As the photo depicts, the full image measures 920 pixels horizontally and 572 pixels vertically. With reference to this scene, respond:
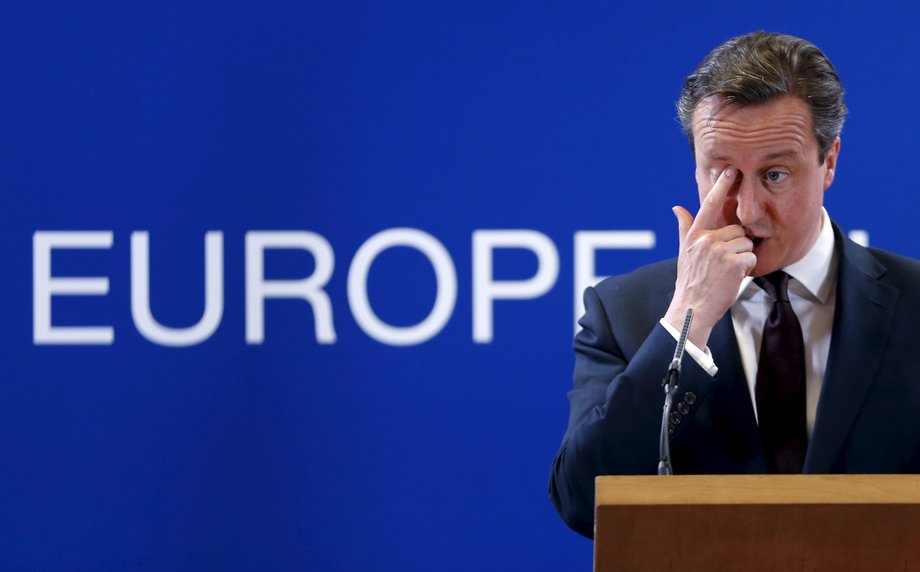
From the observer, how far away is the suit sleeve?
1.85 meters

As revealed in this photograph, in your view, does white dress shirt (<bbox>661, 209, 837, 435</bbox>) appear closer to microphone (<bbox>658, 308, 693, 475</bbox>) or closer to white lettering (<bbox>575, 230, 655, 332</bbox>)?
microphone (<bbox>658, 308, 693, 475</bbox>)

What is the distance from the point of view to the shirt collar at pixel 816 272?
1.98 m

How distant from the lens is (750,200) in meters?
1.90

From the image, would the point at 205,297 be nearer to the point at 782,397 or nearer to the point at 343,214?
the point at 343,214

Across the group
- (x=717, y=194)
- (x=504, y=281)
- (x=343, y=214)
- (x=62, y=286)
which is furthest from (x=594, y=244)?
(x=62, y=286)

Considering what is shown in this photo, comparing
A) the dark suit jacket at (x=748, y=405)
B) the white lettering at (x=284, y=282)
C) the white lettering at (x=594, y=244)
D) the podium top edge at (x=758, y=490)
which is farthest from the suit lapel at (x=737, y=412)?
the white lettering at (x=284, y=282)

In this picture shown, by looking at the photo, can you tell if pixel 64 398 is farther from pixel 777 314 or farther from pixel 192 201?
pixel 777 314

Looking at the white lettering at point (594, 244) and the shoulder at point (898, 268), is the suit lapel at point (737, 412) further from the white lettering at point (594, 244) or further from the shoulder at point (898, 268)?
the white lettering at point (594, 244)

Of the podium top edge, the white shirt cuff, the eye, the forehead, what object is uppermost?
the forehead

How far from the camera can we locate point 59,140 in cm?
286

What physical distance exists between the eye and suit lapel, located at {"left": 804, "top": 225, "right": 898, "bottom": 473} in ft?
0.61

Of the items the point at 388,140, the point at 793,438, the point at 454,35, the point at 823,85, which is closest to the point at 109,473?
the point at 388,140

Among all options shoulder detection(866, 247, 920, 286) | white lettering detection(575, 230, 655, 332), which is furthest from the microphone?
white lettering detection(575, 230, 655, 332)

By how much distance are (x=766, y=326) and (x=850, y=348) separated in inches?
5.0
